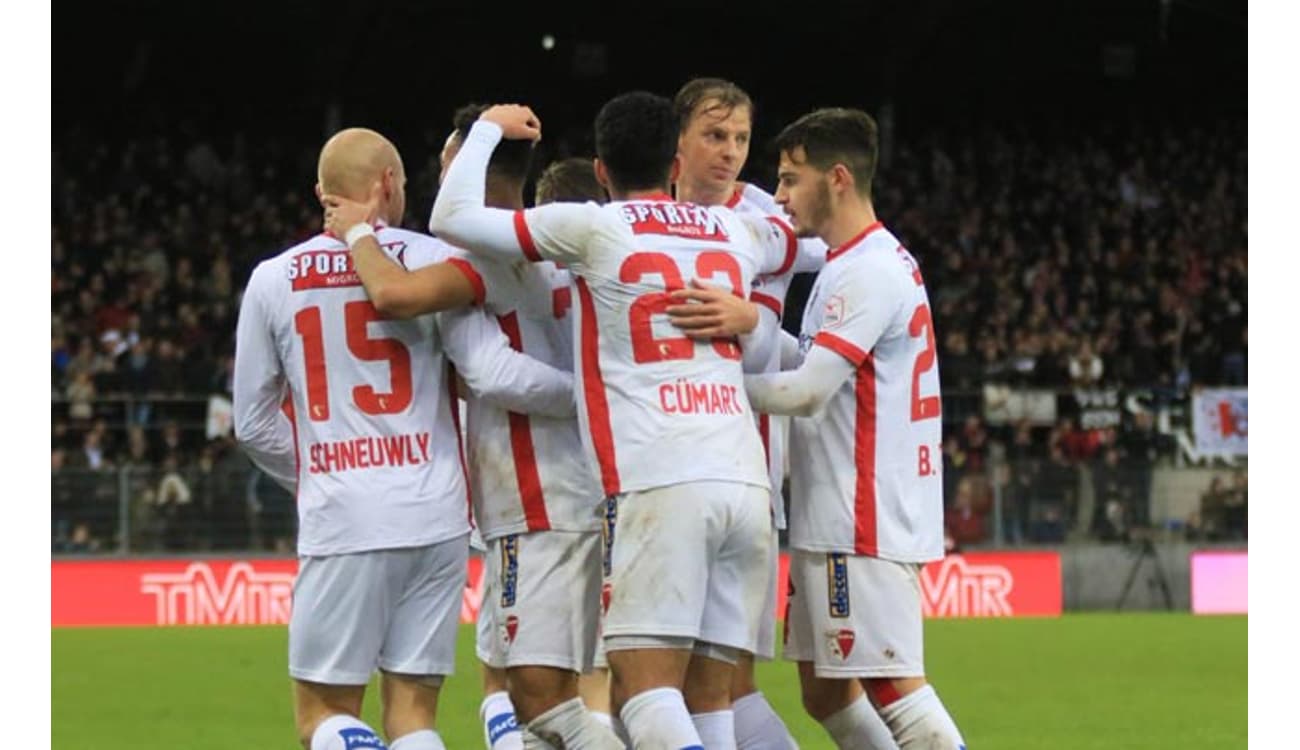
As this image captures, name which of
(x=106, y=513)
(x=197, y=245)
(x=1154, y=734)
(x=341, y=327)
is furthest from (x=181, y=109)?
(x=341, y=327)

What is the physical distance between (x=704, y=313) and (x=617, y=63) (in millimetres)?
28907

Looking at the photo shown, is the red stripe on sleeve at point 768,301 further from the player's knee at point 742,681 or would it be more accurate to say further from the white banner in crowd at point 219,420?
the white banner in crowd at point 219,420

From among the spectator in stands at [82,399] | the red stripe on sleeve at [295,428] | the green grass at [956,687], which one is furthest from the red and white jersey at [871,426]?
the spectator in stands at [82,399]

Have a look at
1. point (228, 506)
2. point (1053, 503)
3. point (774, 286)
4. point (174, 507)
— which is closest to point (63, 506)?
point (174, 507)

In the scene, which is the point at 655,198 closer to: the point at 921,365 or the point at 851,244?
the point at 851,244

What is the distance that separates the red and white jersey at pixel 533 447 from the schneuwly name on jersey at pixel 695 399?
0.46m

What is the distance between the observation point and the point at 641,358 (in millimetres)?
6363

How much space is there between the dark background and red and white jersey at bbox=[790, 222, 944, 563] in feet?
81.1

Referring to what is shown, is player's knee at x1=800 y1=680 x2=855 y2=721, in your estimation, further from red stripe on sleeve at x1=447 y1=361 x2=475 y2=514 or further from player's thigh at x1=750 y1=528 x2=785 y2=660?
red stripe on sleeve at x1=447 y1=361 x2=475 y2=514

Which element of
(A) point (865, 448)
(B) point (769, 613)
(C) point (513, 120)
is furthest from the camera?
(B) point (769, 613)

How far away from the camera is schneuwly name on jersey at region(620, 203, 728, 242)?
21.0 feet

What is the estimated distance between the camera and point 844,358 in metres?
6.65

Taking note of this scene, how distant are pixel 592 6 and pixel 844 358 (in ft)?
92.6

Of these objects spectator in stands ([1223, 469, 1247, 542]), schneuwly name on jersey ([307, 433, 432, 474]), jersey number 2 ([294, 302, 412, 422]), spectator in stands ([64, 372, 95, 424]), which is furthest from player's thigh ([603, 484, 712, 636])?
spectator in stands ([1223, 469, 1247, 542])
